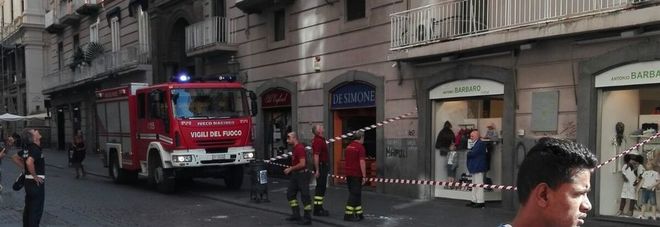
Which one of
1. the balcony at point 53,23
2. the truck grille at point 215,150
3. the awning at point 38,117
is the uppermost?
the balcony at point 53,23

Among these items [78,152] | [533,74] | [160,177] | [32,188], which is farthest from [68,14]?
[533,74]

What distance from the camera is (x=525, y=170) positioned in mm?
1811

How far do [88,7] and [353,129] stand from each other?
2271cm

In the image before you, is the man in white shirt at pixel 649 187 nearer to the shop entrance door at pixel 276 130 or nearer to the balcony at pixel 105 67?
the shop entrance door at pixel 276 130

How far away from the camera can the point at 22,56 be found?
48.0 meters

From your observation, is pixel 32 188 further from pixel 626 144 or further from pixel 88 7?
pixel 88 7

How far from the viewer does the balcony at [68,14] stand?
36.4 metres

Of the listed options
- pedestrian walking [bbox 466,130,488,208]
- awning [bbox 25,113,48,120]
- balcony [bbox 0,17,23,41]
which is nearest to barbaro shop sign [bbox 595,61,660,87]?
pedestrian walking [bbox 466,130,488,208]

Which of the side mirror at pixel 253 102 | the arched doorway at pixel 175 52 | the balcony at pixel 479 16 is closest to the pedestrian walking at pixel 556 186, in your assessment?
the balcony at pixel 479 16

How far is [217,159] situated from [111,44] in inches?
766

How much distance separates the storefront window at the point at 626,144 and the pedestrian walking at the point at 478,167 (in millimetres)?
2406

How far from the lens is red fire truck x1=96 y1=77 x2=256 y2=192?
14.7 m

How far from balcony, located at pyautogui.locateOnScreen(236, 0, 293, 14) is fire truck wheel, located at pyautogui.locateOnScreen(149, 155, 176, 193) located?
5.71m

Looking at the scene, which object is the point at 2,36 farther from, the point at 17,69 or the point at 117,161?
the point at 117,161
